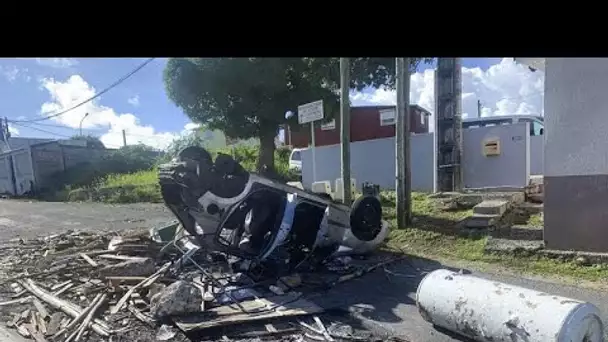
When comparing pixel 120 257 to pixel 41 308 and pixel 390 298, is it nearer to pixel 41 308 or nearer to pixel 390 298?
pixel 41 308

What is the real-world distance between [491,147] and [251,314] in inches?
391

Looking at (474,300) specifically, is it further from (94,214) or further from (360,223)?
(94,214)

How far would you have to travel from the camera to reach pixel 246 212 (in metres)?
6.64

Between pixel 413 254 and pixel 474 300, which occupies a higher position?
A: pixel 474 300

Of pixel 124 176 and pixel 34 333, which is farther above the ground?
pixel 124 176

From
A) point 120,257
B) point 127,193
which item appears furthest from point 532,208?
point 127,193

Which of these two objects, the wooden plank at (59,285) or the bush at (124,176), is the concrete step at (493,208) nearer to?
the bush at (124,176)

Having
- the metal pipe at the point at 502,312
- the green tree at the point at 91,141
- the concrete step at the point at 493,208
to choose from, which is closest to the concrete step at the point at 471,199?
the concrete step at the point at 493,208

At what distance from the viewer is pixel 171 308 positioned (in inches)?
197

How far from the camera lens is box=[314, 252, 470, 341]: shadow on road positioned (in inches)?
189

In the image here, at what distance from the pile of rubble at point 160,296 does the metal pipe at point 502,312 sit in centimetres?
84

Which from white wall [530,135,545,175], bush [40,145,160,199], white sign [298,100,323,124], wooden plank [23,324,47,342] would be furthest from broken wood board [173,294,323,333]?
bush [40,145,160,199]
